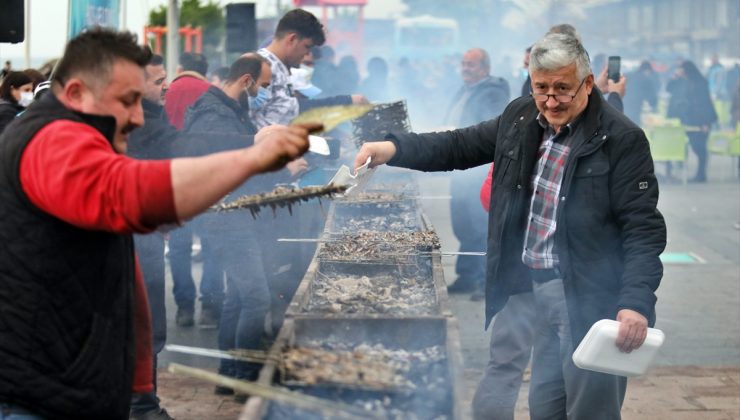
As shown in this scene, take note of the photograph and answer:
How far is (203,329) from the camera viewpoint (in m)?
8.49

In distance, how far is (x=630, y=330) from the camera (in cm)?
405

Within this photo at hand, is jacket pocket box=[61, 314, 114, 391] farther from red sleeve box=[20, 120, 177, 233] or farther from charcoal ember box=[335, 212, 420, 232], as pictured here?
charcoal ember box=[335, 212, 420, 232]

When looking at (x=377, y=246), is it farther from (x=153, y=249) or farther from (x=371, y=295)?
(x=153, y=249)

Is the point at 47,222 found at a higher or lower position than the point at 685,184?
higher

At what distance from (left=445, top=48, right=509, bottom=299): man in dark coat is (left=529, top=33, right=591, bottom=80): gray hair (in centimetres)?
561

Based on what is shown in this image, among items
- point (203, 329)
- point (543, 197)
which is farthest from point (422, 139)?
point (203, 329)

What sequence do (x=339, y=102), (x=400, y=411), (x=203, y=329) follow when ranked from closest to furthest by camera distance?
(x=400, y=411) < (x=203, y=329) < (x=339, y=102)

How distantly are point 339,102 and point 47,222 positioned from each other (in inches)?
256

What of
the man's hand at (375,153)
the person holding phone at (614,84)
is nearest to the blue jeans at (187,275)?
the person holding phone at (614,84)

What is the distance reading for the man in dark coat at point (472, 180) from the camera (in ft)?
32.8

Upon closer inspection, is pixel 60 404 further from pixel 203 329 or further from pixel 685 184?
pixel 685 184

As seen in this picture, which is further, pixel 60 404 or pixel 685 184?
pixel 685 184

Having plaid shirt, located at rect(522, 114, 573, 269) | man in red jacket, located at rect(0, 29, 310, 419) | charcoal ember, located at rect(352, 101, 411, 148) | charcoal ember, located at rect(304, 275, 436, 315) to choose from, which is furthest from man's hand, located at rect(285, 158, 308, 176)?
man in red jacket, located at rect(0, 29, 310, 419)

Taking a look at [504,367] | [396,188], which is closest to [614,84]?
[396,188]
